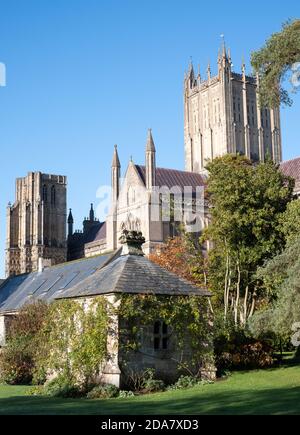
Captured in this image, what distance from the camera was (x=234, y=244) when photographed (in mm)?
33156

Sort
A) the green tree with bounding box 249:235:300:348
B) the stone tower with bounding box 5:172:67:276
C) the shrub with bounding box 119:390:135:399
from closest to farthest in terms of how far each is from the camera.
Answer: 1. the shrub with bounding box 119:390:135:399
2. the green tree with bounding box 249:235:300:348
3. the stone tower with bounding box 5:172:67:276

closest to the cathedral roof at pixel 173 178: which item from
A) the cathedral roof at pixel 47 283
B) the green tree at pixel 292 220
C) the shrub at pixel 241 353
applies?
the cathedral roof at pixel 47 283

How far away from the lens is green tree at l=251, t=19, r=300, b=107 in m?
20.6

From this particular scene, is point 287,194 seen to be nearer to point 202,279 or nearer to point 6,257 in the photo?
point 202,279

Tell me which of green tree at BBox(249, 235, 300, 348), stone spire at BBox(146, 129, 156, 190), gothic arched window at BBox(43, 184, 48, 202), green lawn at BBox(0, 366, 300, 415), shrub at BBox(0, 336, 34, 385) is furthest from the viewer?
gothic arched window at BBox(43, 184, 48, 202)

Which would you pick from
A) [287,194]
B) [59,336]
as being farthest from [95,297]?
[287,194]

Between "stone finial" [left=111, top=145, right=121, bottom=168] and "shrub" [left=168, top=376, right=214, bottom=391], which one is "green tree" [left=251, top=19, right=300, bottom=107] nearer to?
"shrub" [left=168, top=376, right=214, bottom=391]

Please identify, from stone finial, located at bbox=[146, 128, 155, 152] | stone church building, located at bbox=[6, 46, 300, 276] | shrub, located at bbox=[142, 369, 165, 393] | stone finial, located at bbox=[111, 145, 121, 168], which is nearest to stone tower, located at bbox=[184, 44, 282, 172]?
stone church building, located at bbox=[6, 46, 300, 276]

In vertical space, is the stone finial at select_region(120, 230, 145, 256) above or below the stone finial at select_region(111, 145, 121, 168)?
below

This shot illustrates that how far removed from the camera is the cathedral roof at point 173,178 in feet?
253

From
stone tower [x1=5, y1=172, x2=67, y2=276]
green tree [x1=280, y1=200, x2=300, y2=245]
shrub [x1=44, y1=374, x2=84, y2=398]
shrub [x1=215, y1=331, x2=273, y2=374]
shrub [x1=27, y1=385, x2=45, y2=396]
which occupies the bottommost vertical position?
shrub [x1=27, y1=385, x2=45, y2=396]

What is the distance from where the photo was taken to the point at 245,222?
1259 inches

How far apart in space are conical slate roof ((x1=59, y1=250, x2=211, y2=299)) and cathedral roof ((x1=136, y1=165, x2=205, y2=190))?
5316 centimetres

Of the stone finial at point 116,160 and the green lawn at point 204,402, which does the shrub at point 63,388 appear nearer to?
the green lawn at point 204,402
